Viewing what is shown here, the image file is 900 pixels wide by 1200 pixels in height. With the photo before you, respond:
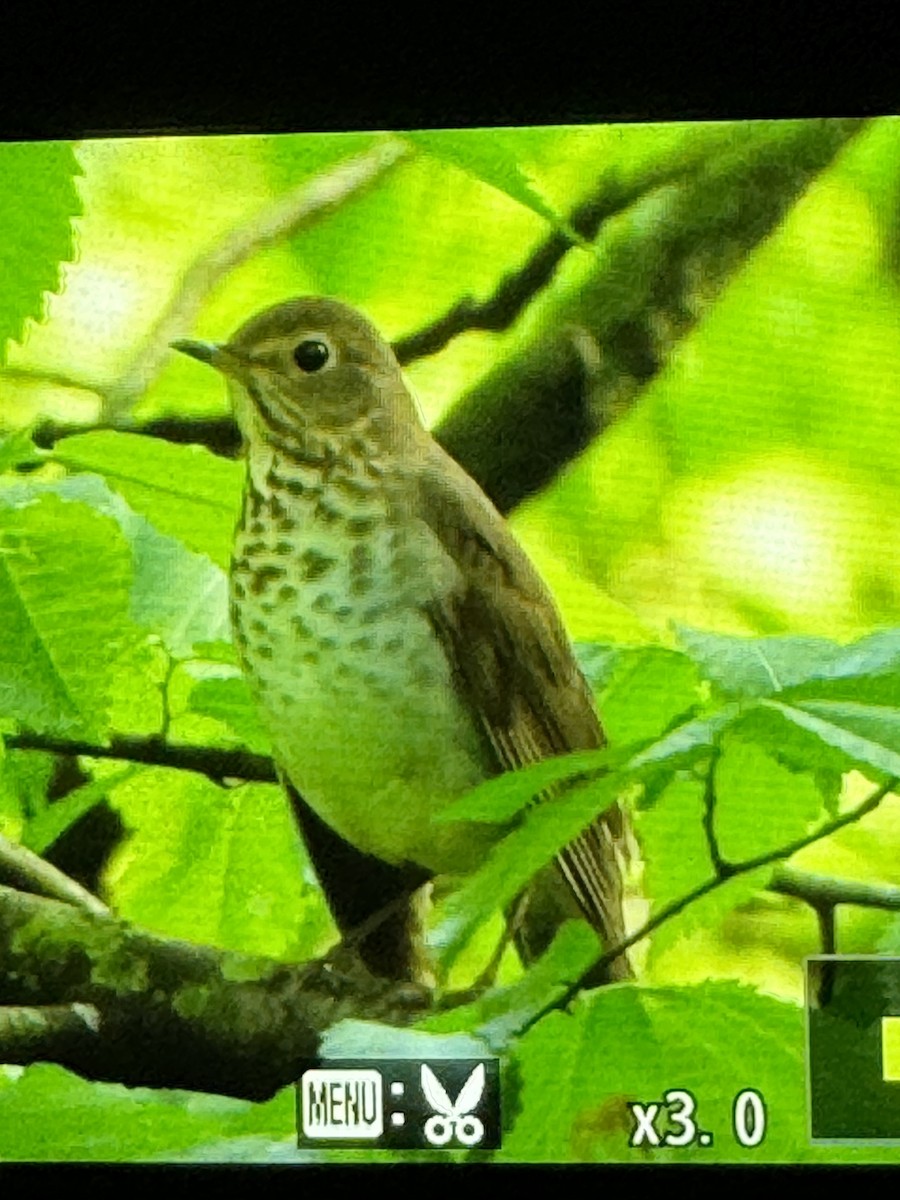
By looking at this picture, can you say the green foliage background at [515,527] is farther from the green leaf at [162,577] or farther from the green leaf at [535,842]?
the green leaf at [535,842]

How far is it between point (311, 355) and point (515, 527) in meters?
0.16

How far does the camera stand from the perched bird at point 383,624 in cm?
104

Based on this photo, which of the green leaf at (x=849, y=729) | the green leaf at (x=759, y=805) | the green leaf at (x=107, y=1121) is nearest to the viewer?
the green leaf at (x=849, y=729)

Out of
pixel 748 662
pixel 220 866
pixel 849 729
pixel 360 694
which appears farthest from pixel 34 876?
pixel 849 729

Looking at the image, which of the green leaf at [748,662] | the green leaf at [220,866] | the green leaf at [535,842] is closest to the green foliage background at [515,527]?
the green leaf at [220,866]

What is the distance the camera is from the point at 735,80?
1.10 meters

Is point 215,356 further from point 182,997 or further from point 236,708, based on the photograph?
point 182,997

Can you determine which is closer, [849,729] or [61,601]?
[849,729]

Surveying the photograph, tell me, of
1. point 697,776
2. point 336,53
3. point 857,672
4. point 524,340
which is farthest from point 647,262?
point 857,672

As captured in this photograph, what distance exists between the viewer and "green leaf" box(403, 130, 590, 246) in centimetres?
102

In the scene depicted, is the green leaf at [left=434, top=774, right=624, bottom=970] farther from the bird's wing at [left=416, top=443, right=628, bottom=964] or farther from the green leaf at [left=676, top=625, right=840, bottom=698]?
the bird's wing at [left=416, top=443, right=628, bottom=964]

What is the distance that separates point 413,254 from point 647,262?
15 centimetres

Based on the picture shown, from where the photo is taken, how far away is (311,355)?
3.53ft

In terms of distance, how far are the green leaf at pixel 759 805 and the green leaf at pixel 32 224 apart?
19.7 inches
